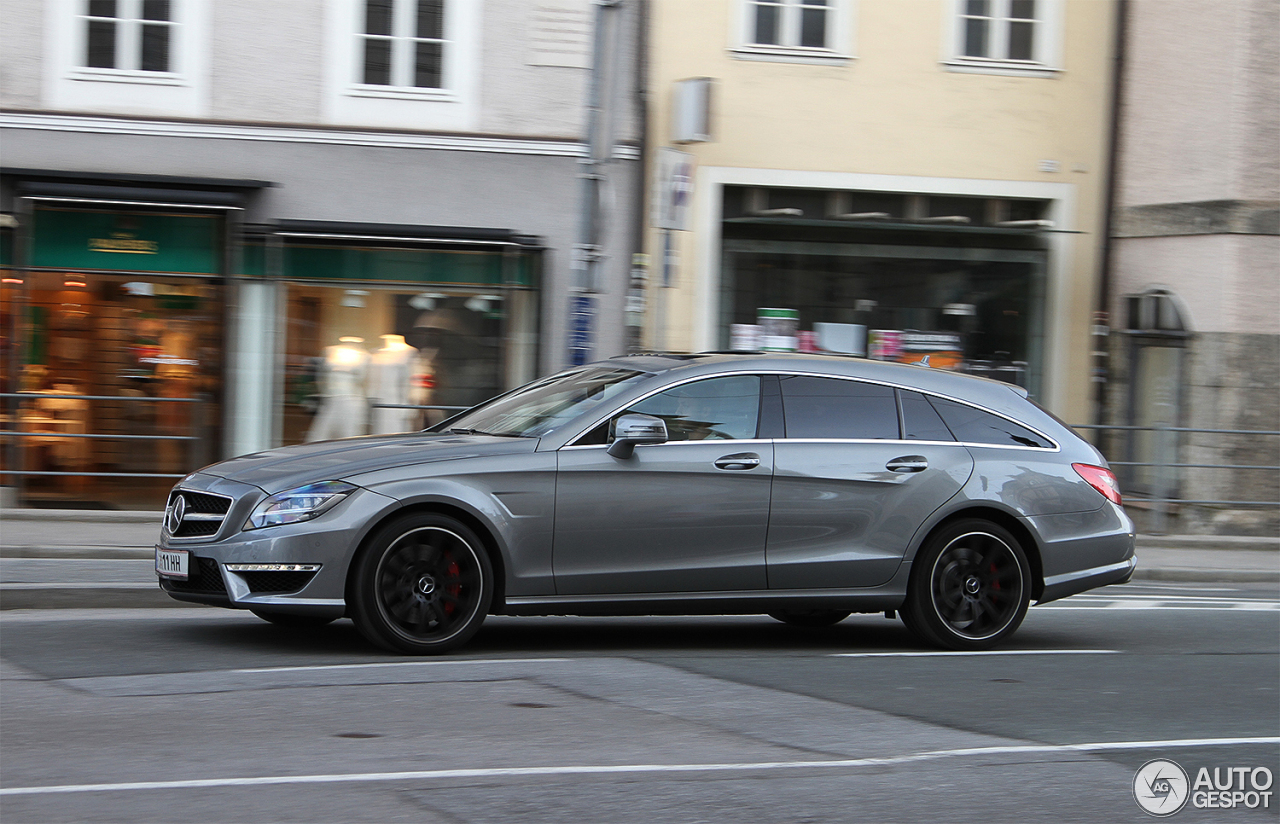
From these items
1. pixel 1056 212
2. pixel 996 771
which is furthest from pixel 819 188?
pixel 996 771

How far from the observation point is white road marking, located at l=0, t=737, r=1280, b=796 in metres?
4.94

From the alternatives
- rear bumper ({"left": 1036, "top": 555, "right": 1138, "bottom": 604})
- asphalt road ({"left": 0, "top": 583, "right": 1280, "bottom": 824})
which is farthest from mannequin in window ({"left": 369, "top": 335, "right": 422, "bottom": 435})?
rear bumper ({"left": 1036, "top": 555, "right": 1138, "bottom": 604})

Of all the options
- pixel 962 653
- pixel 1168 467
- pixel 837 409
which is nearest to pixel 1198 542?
pixel 1168 467

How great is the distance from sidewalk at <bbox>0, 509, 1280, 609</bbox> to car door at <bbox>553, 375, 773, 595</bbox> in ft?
10.2

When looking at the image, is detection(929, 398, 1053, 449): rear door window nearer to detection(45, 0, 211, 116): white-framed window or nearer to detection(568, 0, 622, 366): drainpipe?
detection(568, 0, 622, 366): drainpipe

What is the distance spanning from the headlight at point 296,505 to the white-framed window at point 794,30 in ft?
35.9

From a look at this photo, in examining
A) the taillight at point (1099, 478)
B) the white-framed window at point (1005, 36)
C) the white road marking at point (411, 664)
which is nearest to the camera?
the white road marking at point (411, 664)

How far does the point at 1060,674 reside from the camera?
26.4 ft

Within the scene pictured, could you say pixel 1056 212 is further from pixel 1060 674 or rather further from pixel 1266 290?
pixel 1060 674

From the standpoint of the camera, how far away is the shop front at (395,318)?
52.5ft

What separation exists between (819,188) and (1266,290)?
505cm

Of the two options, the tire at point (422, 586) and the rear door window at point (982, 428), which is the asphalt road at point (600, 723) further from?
the rear door window at point (982, 428)

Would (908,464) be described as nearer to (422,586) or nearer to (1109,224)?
(422,586)

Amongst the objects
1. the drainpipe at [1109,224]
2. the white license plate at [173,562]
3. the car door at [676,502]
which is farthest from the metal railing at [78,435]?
the drainpipe at [1109,224]
